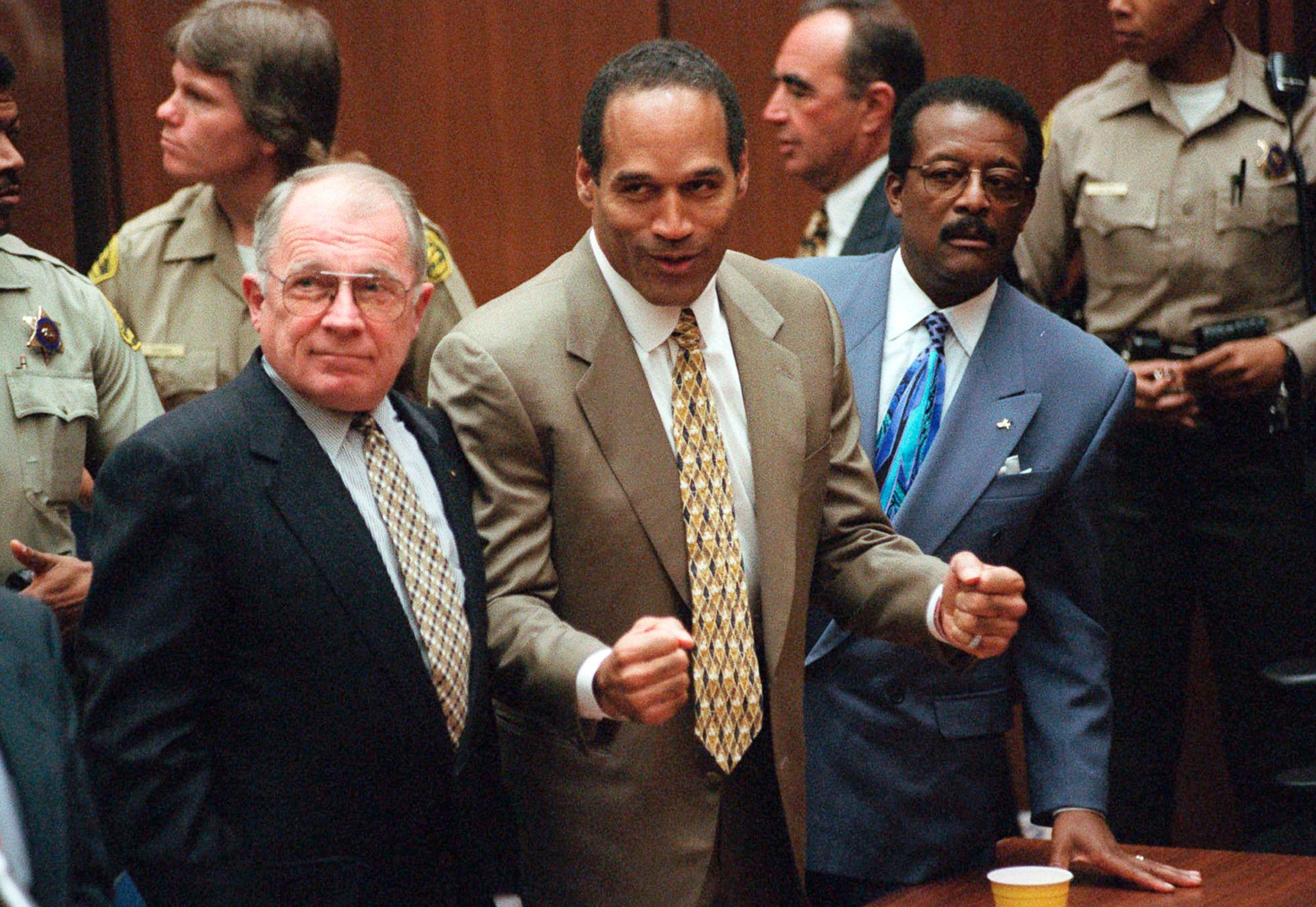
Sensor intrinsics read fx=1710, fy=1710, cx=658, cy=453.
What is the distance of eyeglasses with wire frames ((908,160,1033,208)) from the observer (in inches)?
107

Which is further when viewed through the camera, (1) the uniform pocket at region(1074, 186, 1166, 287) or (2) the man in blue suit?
(1) the uniform pocket at region(1074, 186, 1166, 287)

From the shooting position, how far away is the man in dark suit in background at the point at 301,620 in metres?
1.82

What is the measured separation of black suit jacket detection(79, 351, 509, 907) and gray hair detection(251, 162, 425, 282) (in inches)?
7.9

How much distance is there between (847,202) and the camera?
3.92 meters

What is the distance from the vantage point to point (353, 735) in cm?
189

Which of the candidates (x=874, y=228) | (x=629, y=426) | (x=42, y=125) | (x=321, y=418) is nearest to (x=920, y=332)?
(x=629, y=426)

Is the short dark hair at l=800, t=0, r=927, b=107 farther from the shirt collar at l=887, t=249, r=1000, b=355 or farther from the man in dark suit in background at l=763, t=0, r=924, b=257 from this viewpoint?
the shirt collar at l=887, t=249, r=1000, b=355

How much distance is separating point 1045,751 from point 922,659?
22 centimetres

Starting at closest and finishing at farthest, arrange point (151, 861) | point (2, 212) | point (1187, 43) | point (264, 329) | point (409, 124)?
1. point (151, 861)
2. point (264, 329)
3. point (2, 212)
4. point (1187, 43)
5. point (409, 124)

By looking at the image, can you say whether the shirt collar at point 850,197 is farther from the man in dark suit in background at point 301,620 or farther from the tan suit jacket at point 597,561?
the man in dark suit in background at point 301,620

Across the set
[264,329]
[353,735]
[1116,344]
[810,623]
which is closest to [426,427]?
[264,329]

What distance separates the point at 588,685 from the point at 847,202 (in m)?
2.22

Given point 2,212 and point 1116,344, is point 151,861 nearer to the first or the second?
point 2,212

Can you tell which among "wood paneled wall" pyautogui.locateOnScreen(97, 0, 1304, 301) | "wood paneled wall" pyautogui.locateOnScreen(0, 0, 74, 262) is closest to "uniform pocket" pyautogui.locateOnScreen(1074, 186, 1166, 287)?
"wood paneled wall" pyautogui.locateOnScreen(97, 0, 1304, 301)
